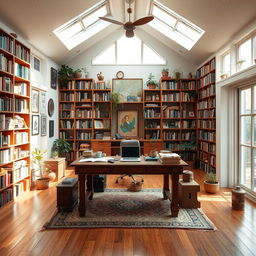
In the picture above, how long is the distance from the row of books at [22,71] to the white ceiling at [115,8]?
0.72 metres

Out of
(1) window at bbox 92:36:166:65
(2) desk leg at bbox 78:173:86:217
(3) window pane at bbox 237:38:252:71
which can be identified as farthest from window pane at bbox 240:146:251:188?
(1) window at bbox 92:36:166:65

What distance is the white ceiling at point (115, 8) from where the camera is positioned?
Result: 393 centimetres

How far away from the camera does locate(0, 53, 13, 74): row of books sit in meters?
3.87

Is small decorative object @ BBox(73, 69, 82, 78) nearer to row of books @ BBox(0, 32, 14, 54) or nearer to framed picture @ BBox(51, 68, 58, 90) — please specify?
framed picture @ BBox(51, 68, 58, 90)

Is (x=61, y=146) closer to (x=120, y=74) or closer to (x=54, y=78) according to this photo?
(x=54, y=78)

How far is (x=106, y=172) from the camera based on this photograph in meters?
3.36

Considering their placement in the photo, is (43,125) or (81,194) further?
(43,125)

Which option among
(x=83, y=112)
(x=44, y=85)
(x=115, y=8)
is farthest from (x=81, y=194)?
(x=115, y=8)

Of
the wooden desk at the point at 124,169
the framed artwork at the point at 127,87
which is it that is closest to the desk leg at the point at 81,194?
the wooden desk at the point at 124,169

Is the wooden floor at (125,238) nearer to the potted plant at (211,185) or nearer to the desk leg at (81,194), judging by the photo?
the desk leg at (81,194)

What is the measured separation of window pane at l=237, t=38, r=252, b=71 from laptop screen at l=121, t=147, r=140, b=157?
272cm

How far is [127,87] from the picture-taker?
7.34 meters

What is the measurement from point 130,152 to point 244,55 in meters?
3.03

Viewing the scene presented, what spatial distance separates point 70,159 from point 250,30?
5820mm
